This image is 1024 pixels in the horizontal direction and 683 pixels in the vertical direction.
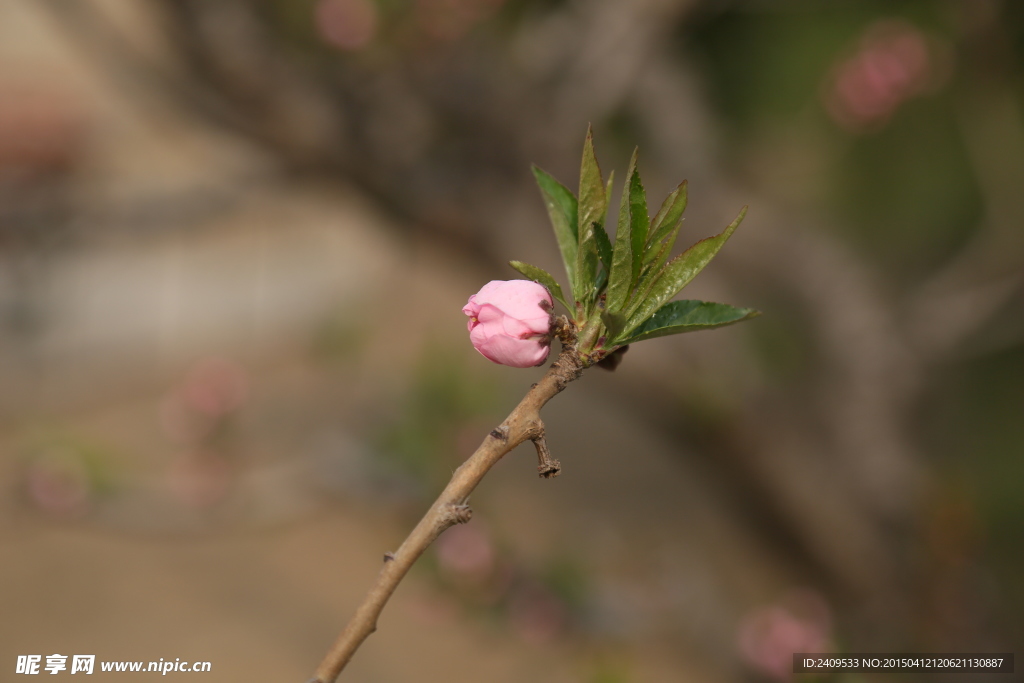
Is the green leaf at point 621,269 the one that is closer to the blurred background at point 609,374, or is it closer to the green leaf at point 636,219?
the green leaf at point 636,219

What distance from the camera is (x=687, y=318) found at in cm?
33

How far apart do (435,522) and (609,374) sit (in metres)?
1.65

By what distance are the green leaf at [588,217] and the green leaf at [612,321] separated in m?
0.02

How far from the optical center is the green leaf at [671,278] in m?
0.33

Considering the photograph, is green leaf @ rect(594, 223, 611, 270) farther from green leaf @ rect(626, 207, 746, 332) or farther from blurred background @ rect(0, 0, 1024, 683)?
Answer: blurred background @ rect(0, 0, 1024, 683)

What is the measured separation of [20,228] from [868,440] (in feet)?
7.52

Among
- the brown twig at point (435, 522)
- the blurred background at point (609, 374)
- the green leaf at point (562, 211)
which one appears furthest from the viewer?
the blurred background at point (609, 374)

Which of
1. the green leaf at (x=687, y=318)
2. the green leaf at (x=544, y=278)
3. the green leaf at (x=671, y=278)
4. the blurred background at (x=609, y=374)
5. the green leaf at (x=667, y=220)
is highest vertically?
the blurred background at (x=609, y=374)

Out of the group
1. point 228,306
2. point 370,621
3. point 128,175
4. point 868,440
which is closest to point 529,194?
point 868,440

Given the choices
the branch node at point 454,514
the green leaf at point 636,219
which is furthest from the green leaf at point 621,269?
the branch node at point 454,514

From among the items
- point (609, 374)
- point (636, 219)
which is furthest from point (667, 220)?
point (609, 374)

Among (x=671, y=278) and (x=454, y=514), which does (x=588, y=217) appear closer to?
(x=671, y=278)

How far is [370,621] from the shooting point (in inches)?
10.8

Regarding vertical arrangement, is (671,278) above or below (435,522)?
above
